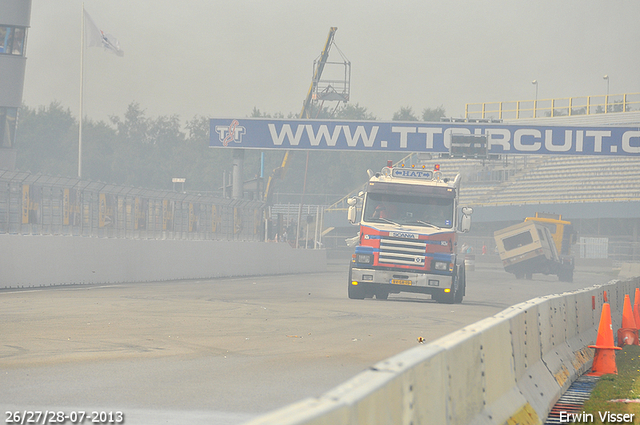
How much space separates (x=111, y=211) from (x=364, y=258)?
8.91m

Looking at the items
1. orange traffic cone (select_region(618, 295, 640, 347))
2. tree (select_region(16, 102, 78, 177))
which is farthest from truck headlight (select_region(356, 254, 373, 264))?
tree (select_region(16, 102, 78, 177))

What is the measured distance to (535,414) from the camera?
284 inches

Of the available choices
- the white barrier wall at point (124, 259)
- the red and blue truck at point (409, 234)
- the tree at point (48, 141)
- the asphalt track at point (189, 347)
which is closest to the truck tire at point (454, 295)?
the red and blue truck at point (409, 234)

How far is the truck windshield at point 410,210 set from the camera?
20.9 m

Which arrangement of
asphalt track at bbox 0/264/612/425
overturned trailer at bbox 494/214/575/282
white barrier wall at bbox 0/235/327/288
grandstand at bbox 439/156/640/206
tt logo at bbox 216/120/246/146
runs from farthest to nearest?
1. grandstand at bbox 439/156/640/206
2. overturned trailer at bbox 494/214/575/282
3. tt logo at bbox 216/120/246/146
4. white barrier wall at bbox 0/235/327/288
5. asphalt track at bbox 0/264/612/425

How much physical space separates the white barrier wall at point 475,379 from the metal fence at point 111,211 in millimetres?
14626

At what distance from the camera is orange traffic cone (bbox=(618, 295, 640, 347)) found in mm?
13992

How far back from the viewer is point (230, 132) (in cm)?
4291

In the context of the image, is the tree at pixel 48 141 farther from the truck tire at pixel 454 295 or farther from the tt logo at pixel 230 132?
the truck tire at pixel 454 295

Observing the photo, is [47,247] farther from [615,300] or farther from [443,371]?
[443,371]

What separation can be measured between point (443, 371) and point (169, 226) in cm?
2590

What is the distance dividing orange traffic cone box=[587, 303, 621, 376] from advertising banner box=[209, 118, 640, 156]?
31693 mm

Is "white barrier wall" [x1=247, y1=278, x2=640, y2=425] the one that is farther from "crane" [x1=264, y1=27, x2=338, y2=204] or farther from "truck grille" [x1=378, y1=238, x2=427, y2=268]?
"crane" [x1=264, y1=27, x2=338, y2=204]

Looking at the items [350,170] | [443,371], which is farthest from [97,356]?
[350,170]
